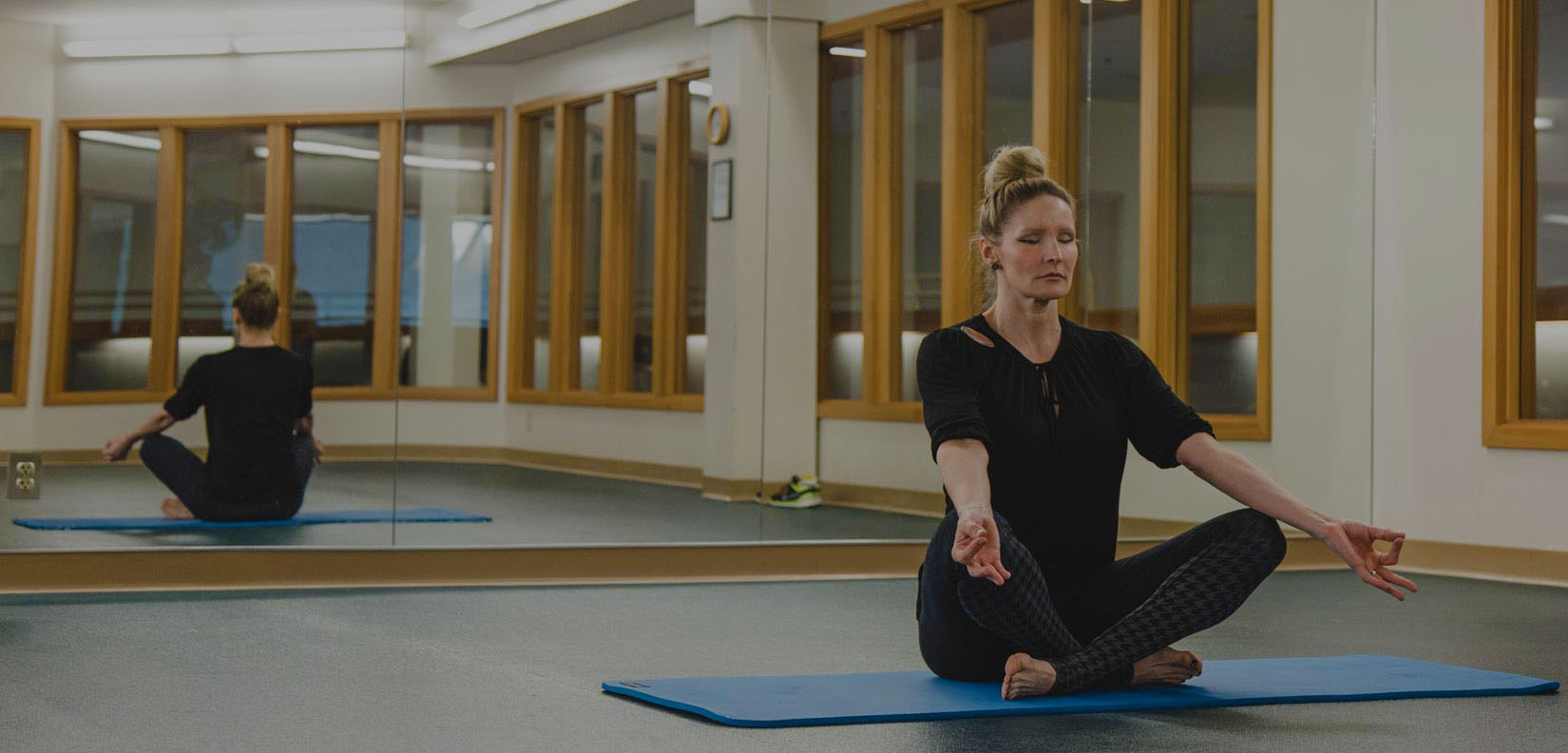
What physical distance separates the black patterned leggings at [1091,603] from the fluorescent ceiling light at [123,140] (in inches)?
111

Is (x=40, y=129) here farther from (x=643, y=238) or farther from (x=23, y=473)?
(x=643, y=238)

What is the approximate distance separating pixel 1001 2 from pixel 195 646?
3605 mm

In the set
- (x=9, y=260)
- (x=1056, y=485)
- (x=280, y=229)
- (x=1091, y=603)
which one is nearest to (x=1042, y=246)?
(x=1056, y=485)

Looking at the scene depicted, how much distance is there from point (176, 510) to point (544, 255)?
1.31 meters

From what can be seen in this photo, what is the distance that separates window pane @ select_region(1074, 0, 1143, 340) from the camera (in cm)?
587

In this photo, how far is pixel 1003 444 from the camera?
301 centimetres

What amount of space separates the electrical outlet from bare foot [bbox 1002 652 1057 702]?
3.02 meters

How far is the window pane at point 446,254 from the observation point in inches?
192

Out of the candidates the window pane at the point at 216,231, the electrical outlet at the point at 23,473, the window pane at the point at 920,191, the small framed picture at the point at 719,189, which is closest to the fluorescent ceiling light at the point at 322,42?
the window pane at the point at 216,231

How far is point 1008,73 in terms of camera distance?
582 cm

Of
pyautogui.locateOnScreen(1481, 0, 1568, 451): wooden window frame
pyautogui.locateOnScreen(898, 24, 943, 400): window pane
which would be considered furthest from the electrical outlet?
pyautogui.locateOnScreen(1481, 0, 1568, 451): wooden window frame

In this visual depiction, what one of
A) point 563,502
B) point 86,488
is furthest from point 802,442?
point 86,488

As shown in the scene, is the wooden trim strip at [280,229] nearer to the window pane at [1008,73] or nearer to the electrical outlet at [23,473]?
the electrical outlet at [23,473]

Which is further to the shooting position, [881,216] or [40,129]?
[881,216]
